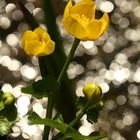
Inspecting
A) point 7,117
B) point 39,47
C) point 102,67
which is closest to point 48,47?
point 39,47

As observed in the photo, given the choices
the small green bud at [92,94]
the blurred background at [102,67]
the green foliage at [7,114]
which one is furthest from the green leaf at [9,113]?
the blurred background at [102,67]

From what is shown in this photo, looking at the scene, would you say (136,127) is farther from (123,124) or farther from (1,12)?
(1,12)

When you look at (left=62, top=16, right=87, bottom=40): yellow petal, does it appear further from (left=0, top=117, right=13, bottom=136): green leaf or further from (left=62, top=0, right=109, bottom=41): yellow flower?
(left=0, top=117, right=13, bottom=136): green leaf

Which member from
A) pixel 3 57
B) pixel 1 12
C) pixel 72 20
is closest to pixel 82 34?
pixel 72 20

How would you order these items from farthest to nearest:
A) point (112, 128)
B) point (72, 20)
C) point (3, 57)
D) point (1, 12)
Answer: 1. point (1, 12)
2. point (3, 57)
3. point (112, 128)
4. point (72, 20)

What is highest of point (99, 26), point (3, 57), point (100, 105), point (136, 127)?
point (99, 26)

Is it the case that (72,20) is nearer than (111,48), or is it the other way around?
(72,20)

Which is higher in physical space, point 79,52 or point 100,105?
point 100,105

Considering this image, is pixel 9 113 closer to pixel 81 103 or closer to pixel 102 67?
pixel 81 103
